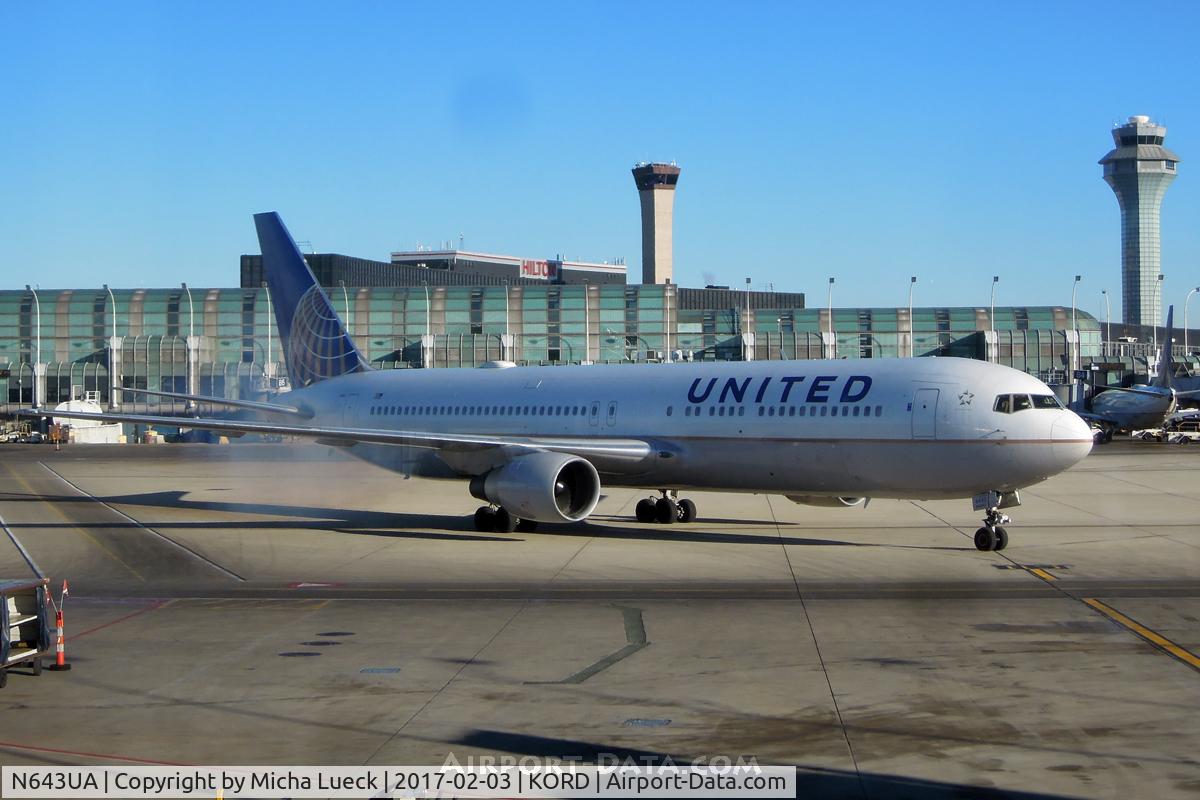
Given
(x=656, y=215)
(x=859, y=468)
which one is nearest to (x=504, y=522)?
(x=859, y=468)

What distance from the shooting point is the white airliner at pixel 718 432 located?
2586cm

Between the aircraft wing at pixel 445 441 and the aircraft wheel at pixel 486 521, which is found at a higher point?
the aircraft wing at pixel 445 441

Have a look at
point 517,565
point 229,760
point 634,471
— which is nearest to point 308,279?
point 634,471

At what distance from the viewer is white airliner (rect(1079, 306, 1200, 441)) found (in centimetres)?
7488

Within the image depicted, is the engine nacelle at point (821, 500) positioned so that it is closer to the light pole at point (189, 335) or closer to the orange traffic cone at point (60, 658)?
the orange traffic cone at point (60, 658)

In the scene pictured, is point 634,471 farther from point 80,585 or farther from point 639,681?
point 639,681

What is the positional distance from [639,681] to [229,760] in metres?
4.87

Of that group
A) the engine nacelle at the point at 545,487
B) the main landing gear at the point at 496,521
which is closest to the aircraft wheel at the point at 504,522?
the main landing gear at the point at 496,521

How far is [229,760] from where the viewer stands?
36.1ft

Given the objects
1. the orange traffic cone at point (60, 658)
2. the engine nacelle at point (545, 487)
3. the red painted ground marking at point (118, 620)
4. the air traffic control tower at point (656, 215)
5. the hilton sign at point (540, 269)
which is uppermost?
the air traffic control tower at point (656, 215)

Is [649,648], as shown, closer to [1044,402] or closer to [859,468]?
[859,468]

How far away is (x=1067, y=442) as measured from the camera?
82.8ft

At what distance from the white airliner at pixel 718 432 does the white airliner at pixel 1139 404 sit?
168 ft

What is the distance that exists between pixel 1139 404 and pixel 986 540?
55552 mm
